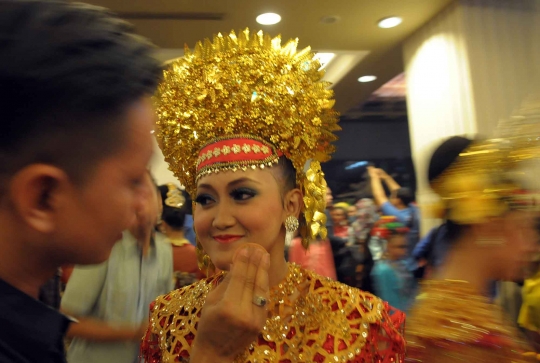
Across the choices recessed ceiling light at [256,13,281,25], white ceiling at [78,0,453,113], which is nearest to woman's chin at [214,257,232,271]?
white ceiling at [78,0,453,113]

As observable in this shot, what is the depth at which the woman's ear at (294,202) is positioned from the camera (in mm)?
1283

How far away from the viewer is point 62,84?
0.56 metres

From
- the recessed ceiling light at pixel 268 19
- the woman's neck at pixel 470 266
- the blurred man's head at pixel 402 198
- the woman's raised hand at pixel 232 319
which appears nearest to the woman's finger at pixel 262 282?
the woman's raised hand at pixel 232 319

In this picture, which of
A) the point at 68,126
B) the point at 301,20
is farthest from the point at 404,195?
the point at 68,126

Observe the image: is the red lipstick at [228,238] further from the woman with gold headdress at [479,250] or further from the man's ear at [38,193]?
the man's ear at [38,193]

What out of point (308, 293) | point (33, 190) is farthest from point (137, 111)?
point (308, 293)

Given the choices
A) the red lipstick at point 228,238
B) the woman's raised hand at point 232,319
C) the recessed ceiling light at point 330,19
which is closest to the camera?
the woman's raised hand at point 232,319

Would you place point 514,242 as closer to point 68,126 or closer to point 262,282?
point 262,282

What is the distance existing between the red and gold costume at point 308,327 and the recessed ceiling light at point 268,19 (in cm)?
287

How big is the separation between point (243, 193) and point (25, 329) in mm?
680

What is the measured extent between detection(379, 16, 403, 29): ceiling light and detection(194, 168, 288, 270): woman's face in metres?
3.11

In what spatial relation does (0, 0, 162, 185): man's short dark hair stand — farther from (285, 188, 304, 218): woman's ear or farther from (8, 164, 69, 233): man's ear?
(285, 188, 304, 218): woman's ear

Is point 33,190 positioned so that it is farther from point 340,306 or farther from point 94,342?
point 94,342

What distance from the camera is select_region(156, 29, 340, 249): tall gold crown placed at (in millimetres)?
1277
